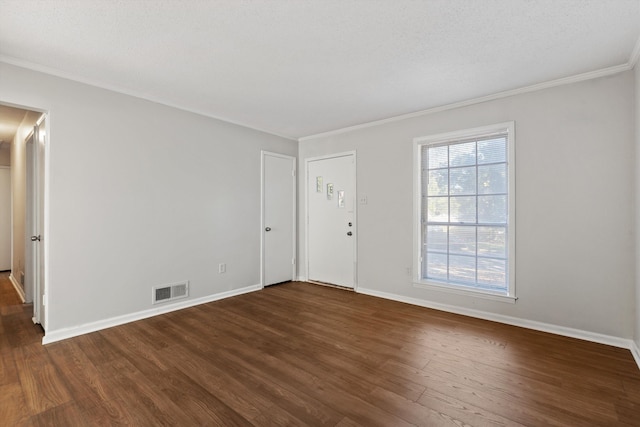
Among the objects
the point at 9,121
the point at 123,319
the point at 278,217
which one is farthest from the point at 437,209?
the point at 9,121

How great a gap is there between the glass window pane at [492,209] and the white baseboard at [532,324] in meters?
1.07

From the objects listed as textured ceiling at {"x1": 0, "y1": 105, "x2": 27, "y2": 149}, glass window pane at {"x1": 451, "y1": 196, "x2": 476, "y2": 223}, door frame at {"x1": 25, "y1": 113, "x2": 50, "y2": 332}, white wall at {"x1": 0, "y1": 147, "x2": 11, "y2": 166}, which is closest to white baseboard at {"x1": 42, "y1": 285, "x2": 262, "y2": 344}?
door frame at {"x1": 25, "y1": 113, "x2": 50, "y2": 332}

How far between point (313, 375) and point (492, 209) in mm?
2690

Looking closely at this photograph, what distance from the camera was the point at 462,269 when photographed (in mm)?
3688

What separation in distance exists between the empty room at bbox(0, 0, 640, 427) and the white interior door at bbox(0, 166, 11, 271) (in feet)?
7.08

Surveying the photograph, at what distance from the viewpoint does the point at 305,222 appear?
5344 millimetres

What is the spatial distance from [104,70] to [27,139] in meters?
1.92

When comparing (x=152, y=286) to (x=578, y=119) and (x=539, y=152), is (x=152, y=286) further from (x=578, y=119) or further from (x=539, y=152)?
(x=578, y=119)

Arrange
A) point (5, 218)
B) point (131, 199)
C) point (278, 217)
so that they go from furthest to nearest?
point (5, 218)
point (278, 217)
point (131, 199)

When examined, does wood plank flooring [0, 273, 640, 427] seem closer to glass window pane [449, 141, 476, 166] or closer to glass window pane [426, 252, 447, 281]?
glass window pane [426, 252, 447, 281]

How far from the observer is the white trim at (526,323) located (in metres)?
2.76

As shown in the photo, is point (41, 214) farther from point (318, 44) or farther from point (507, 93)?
point (507, 93)

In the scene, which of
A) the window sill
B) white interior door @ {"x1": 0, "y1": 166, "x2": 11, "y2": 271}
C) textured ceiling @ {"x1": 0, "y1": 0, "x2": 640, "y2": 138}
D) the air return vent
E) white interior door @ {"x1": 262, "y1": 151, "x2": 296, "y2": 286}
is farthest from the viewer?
white interior door @ {"x1": 0, "y1": 166, "x2": 11, "y2": 271}

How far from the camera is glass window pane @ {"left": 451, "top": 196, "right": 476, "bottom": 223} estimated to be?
142 inches
